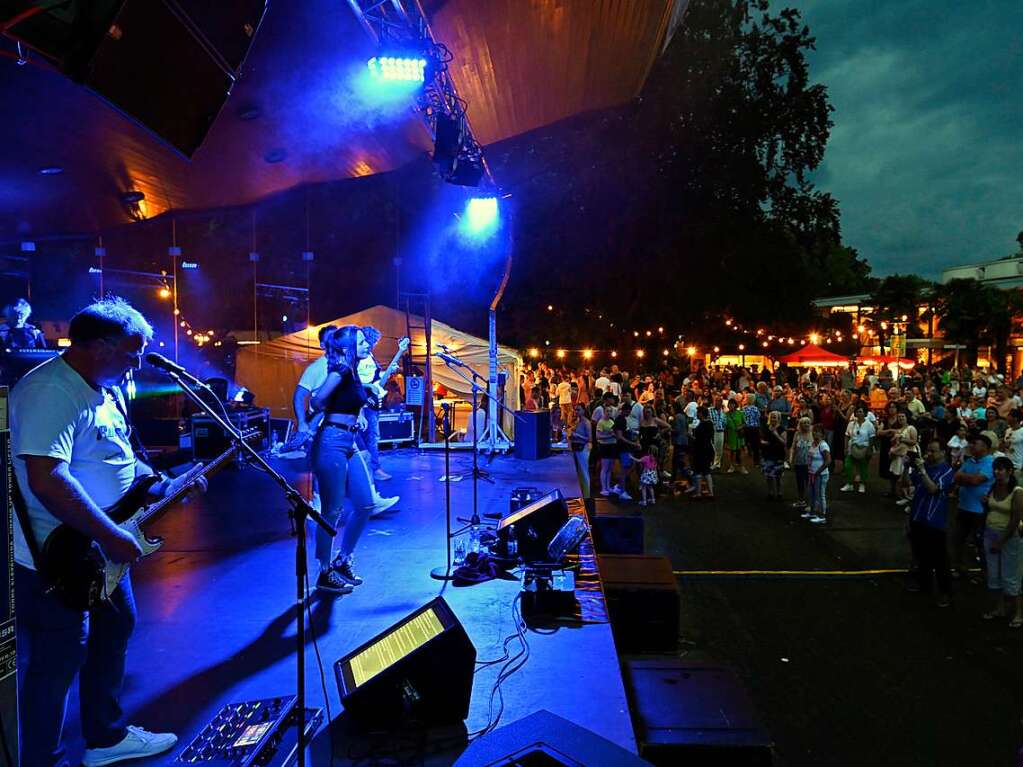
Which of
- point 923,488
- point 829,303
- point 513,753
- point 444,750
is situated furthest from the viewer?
point 829,303

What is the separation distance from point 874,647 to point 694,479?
6.21 metres

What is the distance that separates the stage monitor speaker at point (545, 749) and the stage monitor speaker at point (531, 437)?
8764mm

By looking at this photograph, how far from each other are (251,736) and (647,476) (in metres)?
9.29

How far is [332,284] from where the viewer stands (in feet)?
53.9

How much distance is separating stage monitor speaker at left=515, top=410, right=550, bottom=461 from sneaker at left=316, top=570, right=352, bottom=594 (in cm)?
667

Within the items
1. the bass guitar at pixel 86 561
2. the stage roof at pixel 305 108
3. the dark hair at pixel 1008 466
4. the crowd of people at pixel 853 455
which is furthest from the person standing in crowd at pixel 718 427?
the bass guitar at pixel 86 561

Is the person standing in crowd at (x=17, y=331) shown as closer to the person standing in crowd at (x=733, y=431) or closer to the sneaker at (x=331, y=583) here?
the sneaker at (x=331, y=583)

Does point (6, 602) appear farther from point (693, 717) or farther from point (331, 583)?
point (693, 717)

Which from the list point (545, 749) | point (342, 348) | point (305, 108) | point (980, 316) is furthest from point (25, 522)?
point (980, 316)

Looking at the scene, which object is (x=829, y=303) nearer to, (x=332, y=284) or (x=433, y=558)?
(x=332, y=284)

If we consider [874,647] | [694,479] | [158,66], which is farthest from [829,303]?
[158,66]

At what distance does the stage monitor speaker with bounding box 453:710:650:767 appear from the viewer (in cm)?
180

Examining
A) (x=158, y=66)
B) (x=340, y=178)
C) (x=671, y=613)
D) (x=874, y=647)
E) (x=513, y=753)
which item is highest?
(x=340, y=178)

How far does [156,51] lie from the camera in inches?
140
